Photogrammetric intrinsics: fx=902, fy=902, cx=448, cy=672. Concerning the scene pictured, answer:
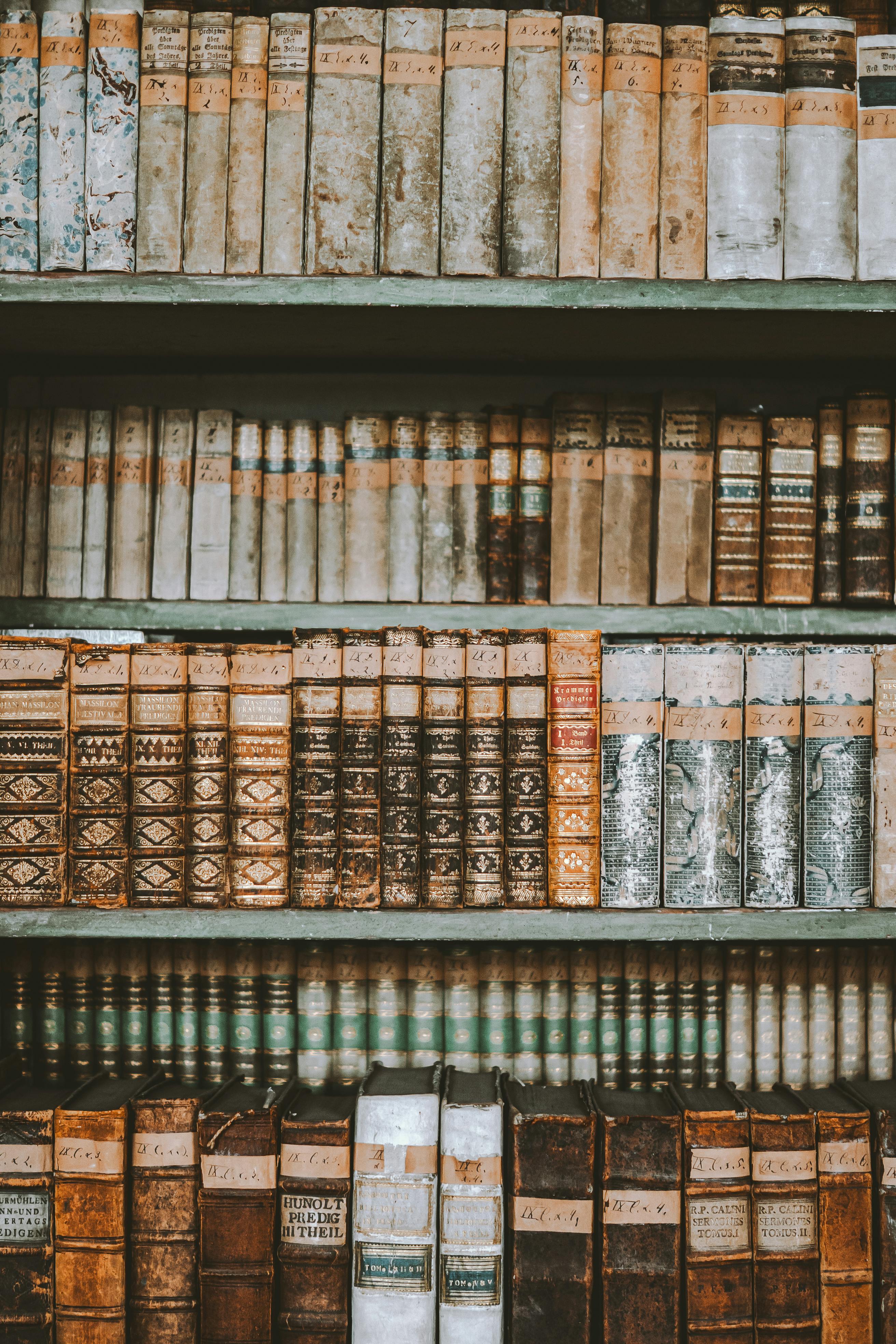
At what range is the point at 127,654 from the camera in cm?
101

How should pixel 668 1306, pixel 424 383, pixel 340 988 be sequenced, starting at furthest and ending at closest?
pixel 424 383 < pixel 340 988 < pixel 668 1306

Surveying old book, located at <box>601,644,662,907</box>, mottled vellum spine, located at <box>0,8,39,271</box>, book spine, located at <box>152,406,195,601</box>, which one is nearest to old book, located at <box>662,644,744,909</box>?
old book, located at <box>601,644,662,907</box>

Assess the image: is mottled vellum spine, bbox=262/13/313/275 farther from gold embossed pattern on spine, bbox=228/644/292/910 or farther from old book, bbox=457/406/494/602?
gold embossed pattern on spine, bbox=228/644/292/910

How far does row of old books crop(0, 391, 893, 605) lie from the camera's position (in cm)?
110

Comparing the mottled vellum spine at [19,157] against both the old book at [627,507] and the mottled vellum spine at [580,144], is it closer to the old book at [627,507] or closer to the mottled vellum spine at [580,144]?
the mottled vellum spine at [580,144]

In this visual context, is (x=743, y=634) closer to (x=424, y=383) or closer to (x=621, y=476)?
(x=621, y=476)

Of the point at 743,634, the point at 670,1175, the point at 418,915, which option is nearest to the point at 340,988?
the point at 418,915

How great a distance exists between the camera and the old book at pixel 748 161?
0.99 metres

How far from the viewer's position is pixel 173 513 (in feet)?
3.68

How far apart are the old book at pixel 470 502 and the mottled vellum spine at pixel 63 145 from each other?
0.47 meters

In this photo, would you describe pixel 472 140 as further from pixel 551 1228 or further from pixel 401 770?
pixel 551 1228

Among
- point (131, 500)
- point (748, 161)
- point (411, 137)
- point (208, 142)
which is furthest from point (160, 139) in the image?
point (748, 161)

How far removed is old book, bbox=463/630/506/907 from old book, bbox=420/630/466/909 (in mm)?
10

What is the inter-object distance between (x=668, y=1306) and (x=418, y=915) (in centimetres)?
50
